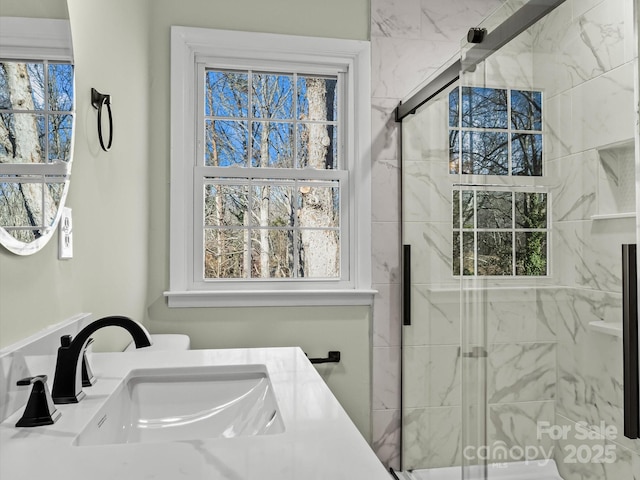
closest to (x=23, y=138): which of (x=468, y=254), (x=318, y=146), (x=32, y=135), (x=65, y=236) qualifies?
(x=32, y=135)

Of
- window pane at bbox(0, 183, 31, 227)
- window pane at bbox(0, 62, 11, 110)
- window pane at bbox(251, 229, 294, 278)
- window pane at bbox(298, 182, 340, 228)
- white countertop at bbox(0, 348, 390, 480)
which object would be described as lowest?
white countertop at bbox(0, 348, 390, 480)

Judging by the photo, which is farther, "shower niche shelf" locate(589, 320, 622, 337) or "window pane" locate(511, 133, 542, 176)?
"window pane" locate(511, 133, 542, 176)

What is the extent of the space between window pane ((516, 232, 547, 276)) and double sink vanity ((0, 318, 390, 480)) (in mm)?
629

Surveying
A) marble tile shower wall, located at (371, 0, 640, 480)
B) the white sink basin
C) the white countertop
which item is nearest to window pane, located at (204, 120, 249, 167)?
marble tile shower wall, located at (371, 0, 640, 480)

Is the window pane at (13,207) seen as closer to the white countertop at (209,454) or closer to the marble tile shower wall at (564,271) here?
the white countertop at (209,454)

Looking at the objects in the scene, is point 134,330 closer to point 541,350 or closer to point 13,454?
point 13,454

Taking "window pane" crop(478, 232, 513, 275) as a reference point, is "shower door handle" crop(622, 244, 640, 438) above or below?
below

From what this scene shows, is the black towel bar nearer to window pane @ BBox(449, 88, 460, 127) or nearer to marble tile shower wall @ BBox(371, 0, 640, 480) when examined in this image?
marble tile shower wall @ BBox(371, 0, 640, 480)

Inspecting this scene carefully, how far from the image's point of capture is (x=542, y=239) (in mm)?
1248

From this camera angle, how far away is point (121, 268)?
5.97 ft

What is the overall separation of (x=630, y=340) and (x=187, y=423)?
946 mm

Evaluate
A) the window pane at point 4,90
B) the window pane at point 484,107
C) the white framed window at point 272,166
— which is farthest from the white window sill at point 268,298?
the window pane at point 4,90

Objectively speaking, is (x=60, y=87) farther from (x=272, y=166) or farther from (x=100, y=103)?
(x=272, y=166)

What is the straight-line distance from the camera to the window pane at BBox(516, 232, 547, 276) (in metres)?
1.25
